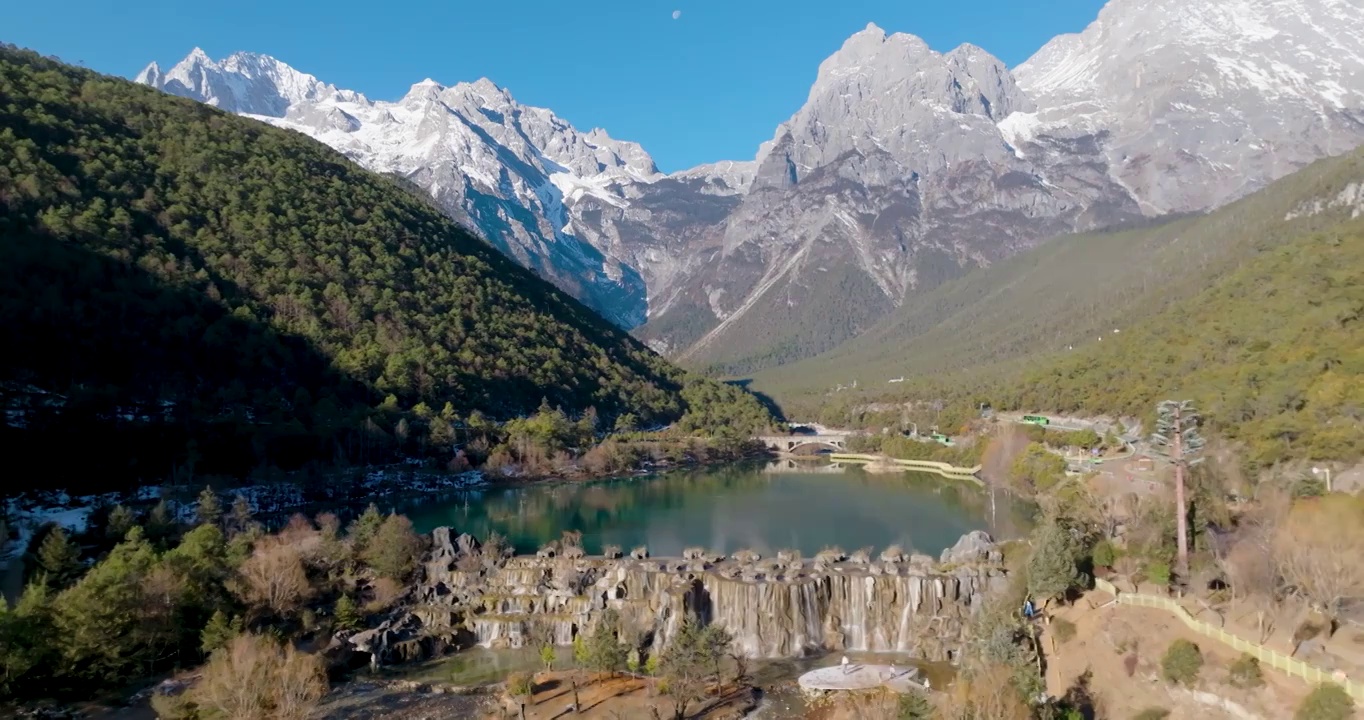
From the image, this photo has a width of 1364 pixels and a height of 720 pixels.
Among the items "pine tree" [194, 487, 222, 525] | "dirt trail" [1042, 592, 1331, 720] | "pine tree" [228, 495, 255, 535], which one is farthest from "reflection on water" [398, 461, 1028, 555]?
"dirt trail" [1042, 592, 1331, 720]

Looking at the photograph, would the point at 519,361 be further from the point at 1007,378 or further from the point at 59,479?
the point at 1007,378

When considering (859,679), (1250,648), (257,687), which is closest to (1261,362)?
(1250,648)

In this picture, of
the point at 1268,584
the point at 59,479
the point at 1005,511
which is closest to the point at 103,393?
the point at 59,479

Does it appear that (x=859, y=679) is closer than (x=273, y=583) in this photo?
Yes

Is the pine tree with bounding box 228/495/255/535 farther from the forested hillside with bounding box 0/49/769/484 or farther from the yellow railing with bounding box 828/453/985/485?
the yellow railing with bounding box 828/453/985/485

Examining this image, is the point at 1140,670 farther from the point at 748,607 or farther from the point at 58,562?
the point at 58,562
